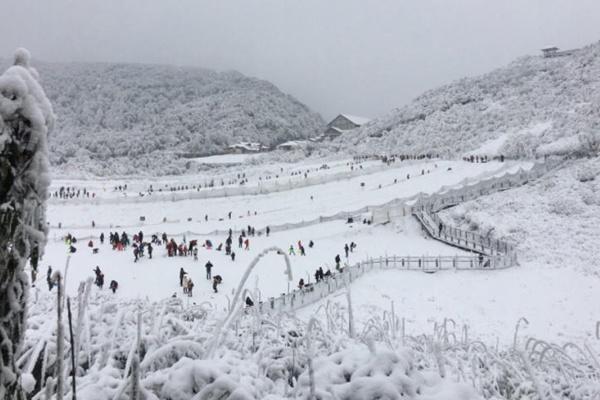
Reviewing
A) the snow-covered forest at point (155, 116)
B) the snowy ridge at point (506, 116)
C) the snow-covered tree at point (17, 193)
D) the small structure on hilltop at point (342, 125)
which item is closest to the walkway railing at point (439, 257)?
the snow-covered tree at point (17, 193)

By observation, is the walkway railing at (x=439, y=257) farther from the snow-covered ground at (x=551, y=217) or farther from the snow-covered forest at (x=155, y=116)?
the snow-covered forest at (x=155, y=116)

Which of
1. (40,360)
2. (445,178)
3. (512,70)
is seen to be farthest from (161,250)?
(512,70)

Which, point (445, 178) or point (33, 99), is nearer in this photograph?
point (33, 99)

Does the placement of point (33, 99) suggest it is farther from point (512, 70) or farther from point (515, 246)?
point (512, 70)

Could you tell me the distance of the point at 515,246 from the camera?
27719 mm

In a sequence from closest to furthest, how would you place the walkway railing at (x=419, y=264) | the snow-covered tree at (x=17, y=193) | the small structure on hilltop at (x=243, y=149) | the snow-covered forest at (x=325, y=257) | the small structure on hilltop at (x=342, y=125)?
1. the snow-covered tree at (x=17, y=193)
2. the snow-covered forest at (x=325, y=257)
3. the walkway railing at (x=419, y=264)
4. the small structure on hilltop at (x=243, y=149)
5. the small structure on hilltop at (x=342, y=125)

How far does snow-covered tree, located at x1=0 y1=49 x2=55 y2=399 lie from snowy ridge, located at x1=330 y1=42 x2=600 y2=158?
2022 inches

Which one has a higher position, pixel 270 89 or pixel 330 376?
pixel 270 89

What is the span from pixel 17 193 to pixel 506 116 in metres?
83.2

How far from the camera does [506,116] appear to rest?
77125mm

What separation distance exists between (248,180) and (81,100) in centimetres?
9651

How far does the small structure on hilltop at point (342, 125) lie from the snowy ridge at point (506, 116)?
1280 cm

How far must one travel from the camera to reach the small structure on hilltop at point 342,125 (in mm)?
112425

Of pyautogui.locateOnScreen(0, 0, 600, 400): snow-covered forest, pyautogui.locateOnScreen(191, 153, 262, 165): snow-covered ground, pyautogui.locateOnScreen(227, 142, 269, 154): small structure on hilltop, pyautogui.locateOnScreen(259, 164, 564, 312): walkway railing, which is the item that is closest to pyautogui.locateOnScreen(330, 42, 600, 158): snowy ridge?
pyautogui.locateOnScreen(0, 0, 600, 400): snow-covered forest
